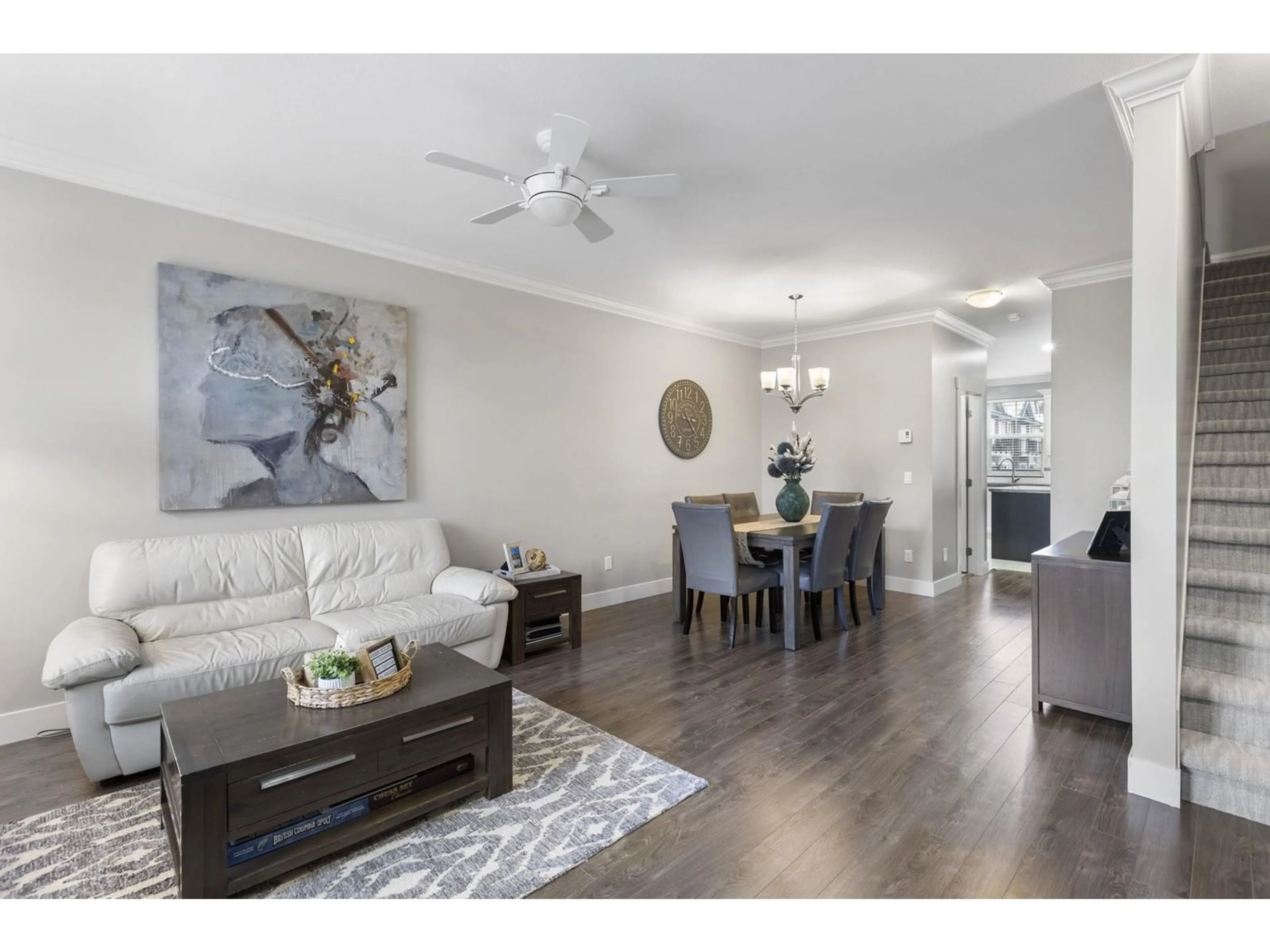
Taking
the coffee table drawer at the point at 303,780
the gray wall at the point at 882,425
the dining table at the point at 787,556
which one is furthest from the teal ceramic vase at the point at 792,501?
the coffee table drawer at the point at 303,780

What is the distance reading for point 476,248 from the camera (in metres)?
3.81

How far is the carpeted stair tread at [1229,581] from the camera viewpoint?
99.0 inches

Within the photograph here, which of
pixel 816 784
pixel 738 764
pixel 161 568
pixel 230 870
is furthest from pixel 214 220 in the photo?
pixel 816 784

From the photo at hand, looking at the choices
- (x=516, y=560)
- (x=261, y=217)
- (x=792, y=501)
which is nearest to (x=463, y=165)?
(x=261, y=217)

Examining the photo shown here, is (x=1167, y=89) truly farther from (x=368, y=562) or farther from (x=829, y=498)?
(x=368, y=562)

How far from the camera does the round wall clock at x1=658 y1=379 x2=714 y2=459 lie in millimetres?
5508

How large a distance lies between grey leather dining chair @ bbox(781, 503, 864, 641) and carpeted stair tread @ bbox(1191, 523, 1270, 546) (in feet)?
5.51

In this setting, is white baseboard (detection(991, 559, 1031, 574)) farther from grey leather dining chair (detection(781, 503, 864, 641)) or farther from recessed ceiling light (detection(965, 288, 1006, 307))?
grey leather dining chair (detection(781, 503, 864, 641))

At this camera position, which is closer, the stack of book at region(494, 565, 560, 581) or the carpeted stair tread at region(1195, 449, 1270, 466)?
the carpeted stair tread at region(1195, 449, 1270, 466)

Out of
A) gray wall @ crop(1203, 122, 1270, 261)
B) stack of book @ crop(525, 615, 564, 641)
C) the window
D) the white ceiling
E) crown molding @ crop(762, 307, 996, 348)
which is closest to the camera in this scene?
the white ceiling

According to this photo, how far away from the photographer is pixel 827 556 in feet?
13.1

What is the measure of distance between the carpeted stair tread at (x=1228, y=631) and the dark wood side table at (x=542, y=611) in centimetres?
306

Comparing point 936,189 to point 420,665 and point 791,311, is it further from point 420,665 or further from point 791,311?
point 420,665

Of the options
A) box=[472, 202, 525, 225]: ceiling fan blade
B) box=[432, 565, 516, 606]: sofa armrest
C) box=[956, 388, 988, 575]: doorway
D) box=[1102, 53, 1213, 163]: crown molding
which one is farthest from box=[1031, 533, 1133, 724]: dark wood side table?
box=[956, 388, 988, 575]: doorway
